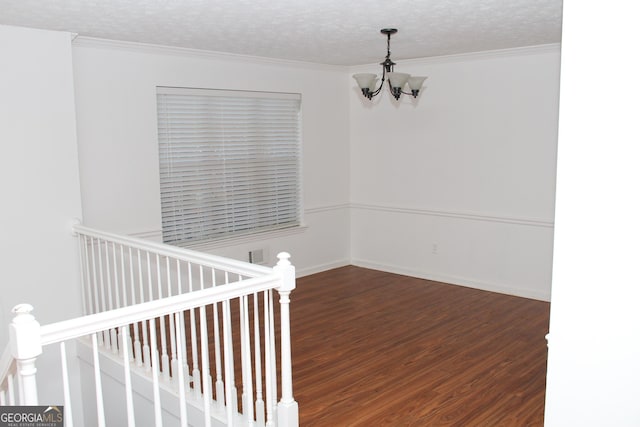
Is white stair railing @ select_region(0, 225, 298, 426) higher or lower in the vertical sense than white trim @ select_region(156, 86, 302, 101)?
lower

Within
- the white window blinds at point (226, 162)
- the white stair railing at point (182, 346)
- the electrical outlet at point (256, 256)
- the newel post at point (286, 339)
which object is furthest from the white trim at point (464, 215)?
the newel post at point (286, 339)

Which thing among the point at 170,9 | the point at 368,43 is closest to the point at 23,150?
the point at 170,9

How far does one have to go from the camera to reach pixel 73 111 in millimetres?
4312

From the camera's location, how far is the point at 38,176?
414cm

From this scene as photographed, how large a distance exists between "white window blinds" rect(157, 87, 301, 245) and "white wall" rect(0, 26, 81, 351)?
107 cm

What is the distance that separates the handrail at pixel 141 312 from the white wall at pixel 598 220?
1200 millimetres

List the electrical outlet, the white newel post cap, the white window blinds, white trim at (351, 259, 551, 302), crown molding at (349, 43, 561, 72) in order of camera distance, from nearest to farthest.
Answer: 1. the white newel post cap
2. crown molding at (349, 43, 561, 72)
3. the white window blinds
4. white trim at (351, 259, 551, 302)
5. the electrical outlet

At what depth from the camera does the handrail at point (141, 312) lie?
5.89ft

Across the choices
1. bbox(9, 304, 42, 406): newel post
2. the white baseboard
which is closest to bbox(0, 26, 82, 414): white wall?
bbox(9, 304, 42, 406): newel post

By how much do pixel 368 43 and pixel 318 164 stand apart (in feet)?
6.65

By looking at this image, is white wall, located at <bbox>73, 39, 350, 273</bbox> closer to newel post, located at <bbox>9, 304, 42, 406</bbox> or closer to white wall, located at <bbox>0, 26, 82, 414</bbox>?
white wall, located at <bbox>0, 26, 82, 414</bbox>

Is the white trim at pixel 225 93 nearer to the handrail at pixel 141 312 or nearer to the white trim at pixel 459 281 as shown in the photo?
the white trim at pixel 459 281

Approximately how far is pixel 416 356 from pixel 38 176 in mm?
3102

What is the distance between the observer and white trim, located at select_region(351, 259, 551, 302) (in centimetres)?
561
